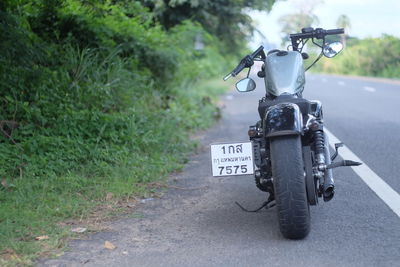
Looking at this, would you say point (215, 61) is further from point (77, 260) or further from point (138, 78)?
point (77, 260)

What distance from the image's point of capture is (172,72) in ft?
41.8

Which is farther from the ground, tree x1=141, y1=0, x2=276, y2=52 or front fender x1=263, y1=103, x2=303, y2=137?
tree x1=141, y1=0, x2=276, y2=52

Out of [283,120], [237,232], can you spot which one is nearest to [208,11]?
[237,232]

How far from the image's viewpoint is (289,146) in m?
4.40

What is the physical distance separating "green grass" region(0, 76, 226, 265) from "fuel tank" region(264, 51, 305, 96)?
1.97 metres

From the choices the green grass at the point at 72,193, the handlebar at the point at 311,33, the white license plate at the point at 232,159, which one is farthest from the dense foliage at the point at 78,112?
the handlebar at the point at 311,33

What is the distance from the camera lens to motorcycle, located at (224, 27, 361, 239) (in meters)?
4.38

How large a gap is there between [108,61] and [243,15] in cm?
660

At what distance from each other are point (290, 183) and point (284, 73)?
107cm

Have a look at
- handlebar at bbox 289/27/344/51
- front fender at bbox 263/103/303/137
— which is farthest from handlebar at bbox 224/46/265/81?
front fender at bbox 263/103/303/137

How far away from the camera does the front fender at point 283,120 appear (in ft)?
14.4

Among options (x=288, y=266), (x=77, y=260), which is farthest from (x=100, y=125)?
(x=288, y=266)

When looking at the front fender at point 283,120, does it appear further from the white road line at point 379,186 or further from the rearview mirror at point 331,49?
the white road line at point 379,186

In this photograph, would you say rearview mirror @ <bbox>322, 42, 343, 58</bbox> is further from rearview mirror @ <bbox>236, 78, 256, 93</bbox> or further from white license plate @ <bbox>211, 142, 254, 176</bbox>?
white license plate @ <bbox>211, 142, 254, 176</bbox>
